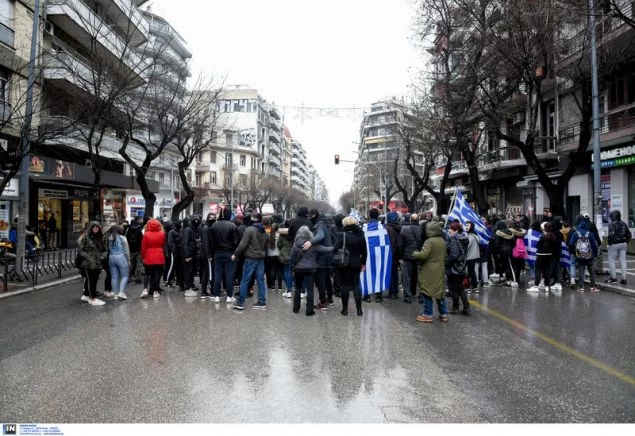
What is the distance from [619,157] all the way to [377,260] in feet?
50.0

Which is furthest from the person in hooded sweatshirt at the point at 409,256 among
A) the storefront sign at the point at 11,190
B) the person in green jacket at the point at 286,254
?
the storefront sign at the point at 11,190

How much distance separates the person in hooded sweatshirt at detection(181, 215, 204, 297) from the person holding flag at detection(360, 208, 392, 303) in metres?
3.72

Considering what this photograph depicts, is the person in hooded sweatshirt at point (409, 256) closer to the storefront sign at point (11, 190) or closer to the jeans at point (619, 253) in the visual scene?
the jeans at point (619, 253)

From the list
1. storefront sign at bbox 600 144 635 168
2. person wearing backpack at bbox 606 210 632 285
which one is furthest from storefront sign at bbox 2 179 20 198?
storefront sign at bbox 600 144 635 168

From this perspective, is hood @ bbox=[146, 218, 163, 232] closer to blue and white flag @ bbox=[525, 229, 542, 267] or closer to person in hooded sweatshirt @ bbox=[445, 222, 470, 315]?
person in hooded sweatshirt @ bbox=[445, 222, 470, 315]

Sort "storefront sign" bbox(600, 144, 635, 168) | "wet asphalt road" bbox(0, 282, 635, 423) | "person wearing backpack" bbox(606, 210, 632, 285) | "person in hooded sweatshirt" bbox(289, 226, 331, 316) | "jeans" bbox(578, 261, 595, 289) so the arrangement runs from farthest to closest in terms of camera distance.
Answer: "storefront sign" bbox(600, 144, 635, 168) < "person wearing backpack" bbox(606, 210, 632, 285) < "jeans" bbox(578, 261, 595, 289) < "person in hooded sweatshirt" bbox(289, 226, 331, 316) < "wet asphalt road" bbox(0, 282, 635, 423)

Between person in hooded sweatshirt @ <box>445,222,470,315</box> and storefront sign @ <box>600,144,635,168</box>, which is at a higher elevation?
storefront sign @ <box>600,144,635,168</box>

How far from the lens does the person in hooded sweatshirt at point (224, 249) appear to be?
32.4 feet

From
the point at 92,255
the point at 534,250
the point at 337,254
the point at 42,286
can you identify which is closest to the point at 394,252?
the point at 337,254

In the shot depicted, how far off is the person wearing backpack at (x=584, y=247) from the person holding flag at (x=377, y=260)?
4.80 metres

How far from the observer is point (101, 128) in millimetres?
18531

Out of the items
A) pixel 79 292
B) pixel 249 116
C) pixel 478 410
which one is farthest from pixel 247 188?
pixel 478 410

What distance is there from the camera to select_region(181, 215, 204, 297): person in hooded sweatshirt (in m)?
11.1

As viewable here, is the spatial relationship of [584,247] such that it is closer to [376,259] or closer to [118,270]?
[376,259]
